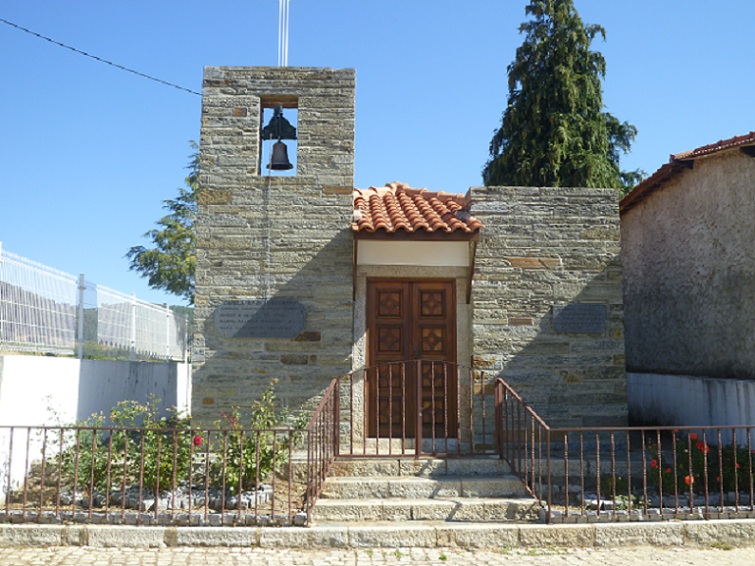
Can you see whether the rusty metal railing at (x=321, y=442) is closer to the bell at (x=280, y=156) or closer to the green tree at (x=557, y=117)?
the bell at (x=280, y=156)

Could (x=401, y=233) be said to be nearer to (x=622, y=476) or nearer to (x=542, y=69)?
(x=622, y=476)

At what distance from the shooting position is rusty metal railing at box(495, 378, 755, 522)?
6.50 metres

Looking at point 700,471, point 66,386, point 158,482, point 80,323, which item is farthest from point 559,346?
point 80,323

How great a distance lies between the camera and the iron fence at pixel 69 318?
792cm

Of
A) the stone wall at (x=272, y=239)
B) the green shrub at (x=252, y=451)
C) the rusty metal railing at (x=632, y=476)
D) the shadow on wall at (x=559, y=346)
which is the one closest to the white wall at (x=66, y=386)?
the stone wall at (x=272, y=239)

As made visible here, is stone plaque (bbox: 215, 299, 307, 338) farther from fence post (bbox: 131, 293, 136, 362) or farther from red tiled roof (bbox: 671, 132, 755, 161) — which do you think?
red tiled roof (bbox: 671, 132, 755, 161)

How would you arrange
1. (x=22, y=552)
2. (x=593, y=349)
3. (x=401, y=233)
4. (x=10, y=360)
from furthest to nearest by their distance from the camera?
(x=593, y=349)
(x=401, y=233)
(x=10, y=360)
(x=22, y=552)

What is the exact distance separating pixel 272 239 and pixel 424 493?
11.6ft

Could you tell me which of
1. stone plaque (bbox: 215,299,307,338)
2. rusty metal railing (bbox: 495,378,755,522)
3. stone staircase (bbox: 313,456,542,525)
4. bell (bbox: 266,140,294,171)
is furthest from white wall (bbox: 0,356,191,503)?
rusty metal railing (bbox: 495,378,755,522)

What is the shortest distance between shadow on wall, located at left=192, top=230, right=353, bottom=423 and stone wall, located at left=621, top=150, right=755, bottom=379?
4.97 meters

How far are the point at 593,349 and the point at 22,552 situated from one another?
6493mm

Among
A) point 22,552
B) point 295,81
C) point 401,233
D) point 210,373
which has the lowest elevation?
point 22,552

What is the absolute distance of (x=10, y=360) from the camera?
7.39 meters

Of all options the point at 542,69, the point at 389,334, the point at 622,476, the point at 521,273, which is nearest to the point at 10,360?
the point at 389,334
